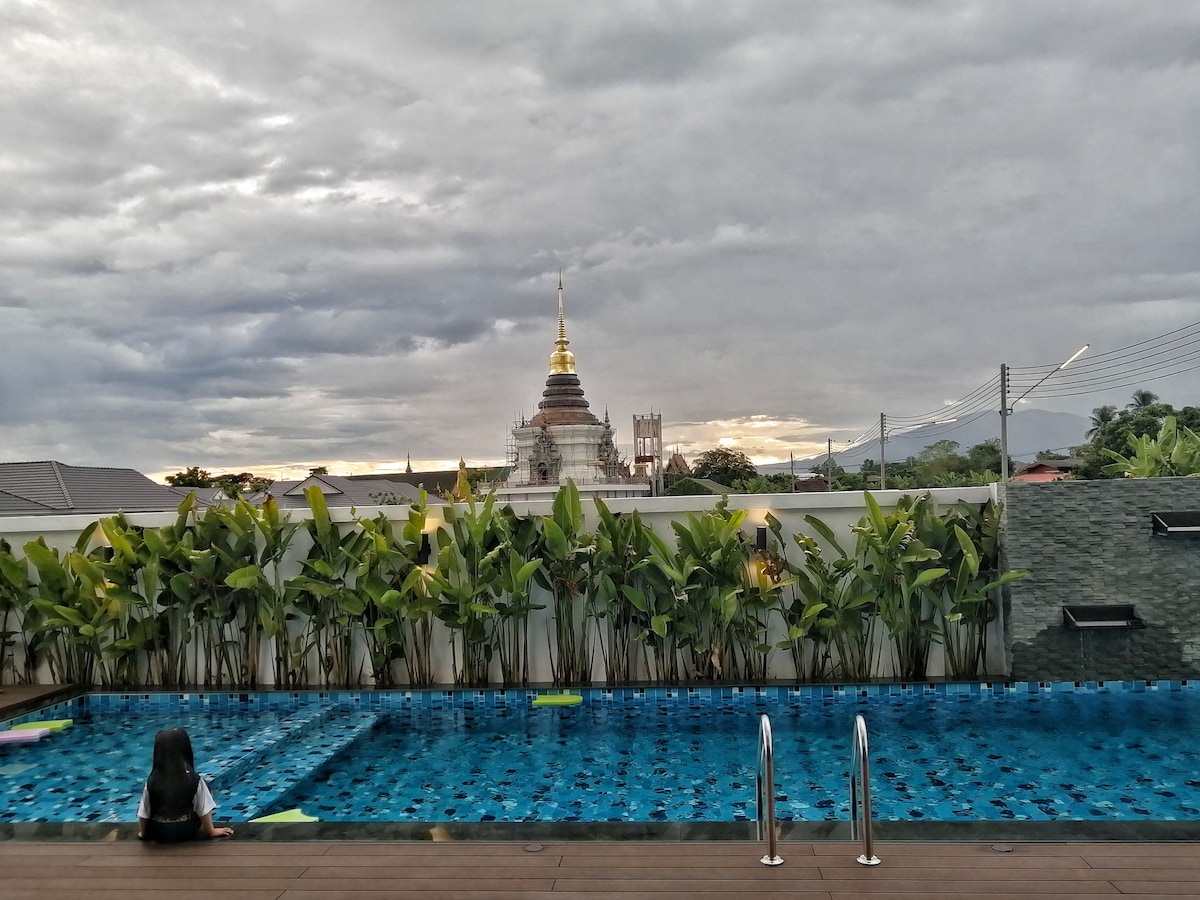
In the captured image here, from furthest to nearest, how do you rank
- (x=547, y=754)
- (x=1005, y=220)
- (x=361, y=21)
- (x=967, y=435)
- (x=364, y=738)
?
(x=967, y=435), (x=1005, y=220), (x=361, y=21), (x=364, y=738), (x=547, y=754)

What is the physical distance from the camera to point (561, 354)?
183 ft

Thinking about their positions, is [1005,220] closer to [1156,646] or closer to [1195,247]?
[1195,247]

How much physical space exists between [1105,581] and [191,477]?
43121 mm

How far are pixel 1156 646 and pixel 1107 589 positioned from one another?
1.86ft

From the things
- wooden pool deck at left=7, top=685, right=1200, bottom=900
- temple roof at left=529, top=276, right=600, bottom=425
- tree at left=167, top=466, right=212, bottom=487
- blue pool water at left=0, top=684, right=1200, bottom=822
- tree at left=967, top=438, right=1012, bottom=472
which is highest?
temple roof at left=529, top=276, right=600, bottom=425

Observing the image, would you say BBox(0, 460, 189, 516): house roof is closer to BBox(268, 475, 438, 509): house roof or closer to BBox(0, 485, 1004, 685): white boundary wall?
BBox(0, 485, 1004, 685): white boundary wall

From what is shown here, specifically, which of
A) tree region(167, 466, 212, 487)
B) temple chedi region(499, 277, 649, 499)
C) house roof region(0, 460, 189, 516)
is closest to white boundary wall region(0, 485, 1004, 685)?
house roof region(0, 460, 189, 516)

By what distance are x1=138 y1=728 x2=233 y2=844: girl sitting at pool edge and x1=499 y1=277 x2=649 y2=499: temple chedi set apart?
4633cm

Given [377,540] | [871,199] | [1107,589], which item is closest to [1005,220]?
[871,199]

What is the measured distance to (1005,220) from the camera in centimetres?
1353

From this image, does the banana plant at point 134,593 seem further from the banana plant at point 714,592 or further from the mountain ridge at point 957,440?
the mountain ridge at point 957,440

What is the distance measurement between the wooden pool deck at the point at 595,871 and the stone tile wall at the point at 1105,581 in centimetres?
383

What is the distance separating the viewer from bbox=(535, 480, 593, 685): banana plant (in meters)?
6.55

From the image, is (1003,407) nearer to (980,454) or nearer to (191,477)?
(980,454)
